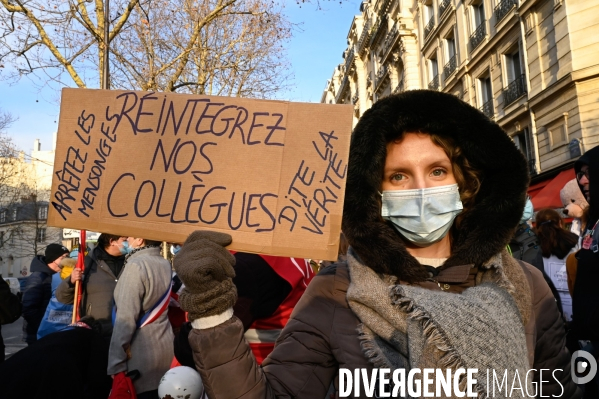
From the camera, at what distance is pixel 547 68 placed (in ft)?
52.7

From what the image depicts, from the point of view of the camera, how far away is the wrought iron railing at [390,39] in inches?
1248

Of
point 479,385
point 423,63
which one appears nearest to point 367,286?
point 479,385

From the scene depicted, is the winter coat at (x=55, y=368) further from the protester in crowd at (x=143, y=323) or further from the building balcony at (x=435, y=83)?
the building balcony at (x=435, y=83)

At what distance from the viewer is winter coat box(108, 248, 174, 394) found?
335 centimetres

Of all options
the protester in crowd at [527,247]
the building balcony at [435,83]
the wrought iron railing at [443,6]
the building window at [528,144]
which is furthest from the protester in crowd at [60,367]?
the building balcony at [435,83]

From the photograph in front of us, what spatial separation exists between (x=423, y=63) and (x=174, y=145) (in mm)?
28880

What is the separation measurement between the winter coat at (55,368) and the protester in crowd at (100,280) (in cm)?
82

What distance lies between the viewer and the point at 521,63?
17.7m

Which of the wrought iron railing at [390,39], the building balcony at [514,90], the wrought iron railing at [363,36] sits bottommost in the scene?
the building balcony at [514,90]

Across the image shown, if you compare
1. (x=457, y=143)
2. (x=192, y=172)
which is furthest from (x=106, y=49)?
(x=457, y=143)

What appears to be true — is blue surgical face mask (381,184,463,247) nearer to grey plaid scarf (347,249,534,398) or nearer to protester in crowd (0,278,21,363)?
grey plaid scarf (347,249,534,398)

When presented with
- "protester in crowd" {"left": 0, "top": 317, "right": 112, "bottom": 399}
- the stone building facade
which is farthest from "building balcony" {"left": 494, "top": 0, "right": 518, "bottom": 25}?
"protester in crowd" {"left": 0, "top": 317, "right": 112, "bottom": 399}

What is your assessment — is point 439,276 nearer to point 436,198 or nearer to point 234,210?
point 436,198

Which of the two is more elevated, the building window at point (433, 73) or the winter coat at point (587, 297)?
the building window at point (433, 73)
